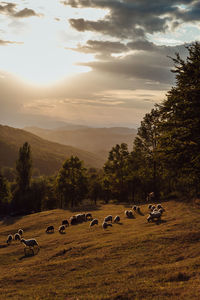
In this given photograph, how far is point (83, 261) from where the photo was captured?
2103 centimetres

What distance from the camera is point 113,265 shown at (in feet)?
63.3

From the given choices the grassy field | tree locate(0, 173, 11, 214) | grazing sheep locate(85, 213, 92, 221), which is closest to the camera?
the grassy field

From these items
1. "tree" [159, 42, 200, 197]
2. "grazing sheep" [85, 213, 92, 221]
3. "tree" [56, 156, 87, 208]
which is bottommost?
"grazing sheep" [85, 213, 92, 221]

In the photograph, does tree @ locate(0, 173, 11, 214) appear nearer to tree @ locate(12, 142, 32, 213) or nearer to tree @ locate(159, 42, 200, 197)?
tree @ locate(12, 142, 32, 213)

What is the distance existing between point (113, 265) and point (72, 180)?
46.7 m

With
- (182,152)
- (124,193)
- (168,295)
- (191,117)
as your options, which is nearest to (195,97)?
(191,117)

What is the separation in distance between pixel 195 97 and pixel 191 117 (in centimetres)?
176

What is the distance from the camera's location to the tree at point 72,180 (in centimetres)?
6481

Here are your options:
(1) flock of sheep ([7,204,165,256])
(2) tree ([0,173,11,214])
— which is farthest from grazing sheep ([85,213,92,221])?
(2) tree ([0,173,11,214])

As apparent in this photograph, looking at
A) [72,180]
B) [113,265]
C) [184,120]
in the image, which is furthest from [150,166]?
[113,265]

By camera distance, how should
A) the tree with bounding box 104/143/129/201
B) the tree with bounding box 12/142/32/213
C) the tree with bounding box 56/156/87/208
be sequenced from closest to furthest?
the tree with bounding box 104/143/129/201 < the tree with bounding box 56/156/87/208 < the tree with bounding box 12/142/32/213

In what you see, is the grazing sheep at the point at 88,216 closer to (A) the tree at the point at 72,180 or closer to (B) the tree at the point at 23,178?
(A) the tree at the point at 72,180

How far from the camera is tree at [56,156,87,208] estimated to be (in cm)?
6481

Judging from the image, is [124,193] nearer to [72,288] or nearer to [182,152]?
[182,152]
